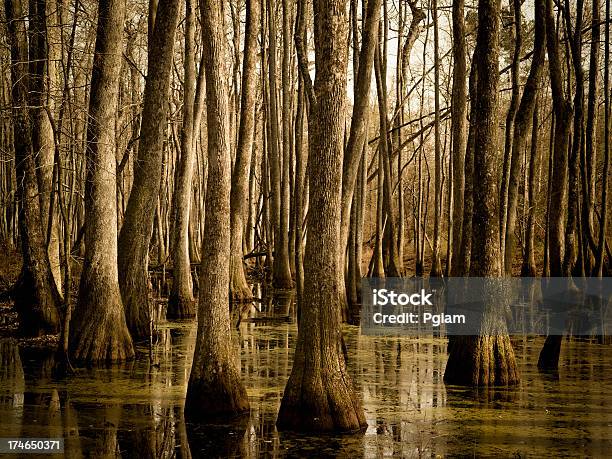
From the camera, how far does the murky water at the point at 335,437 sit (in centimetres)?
723

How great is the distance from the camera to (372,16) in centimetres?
1295

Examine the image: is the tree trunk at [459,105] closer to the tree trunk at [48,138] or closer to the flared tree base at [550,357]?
the flared tree base at [550,357]

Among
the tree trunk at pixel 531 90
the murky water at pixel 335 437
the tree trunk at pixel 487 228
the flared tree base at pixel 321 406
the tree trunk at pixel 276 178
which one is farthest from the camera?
the tree trunk at pixel 276 178

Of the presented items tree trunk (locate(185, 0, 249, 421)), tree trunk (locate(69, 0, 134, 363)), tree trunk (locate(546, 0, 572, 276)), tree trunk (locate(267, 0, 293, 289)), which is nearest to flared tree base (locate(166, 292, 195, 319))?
tree trunk (locate(69, 0, 134, 363))

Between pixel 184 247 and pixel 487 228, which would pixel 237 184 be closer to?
pixel 184 247

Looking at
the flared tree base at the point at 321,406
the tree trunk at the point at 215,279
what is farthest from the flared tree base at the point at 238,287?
the flared tree base at the point at 321,406

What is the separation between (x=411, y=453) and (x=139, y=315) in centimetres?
718

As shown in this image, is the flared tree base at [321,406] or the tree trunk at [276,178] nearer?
the flared tree base at [321,406]

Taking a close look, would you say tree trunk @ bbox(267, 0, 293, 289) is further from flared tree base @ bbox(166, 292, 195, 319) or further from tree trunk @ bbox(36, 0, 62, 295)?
tree trunk @ bbox(36, 0, 62, 295)

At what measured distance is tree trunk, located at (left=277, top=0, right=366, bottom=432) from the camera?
772 cm

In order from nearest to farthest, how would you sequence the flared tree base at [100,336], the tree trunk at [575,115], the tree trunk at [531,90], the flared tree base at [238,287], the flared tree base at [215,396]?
the flared tree base at [215,396] → the flared tree base at [100,336] → the tree trunk at [531,90] → the tree trunk at [575,115] → the flared tree base at [238,287]

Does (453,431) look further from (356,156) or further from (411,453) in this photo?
(356,156)

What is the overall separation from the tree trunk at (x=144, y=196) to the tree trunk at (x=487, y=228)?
5.16 meters

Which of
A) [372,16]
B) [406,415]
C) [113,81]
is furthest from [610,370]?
[113,81]
